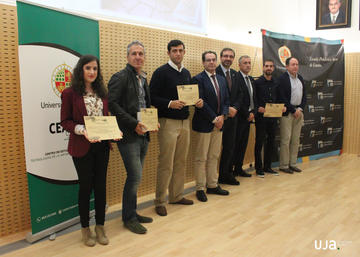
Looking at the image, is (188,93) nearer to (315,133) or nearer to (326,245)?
(326,245)

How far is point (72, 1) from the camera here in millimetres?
3453

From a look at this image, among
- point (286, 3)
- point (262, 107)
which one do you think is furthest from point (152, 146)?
point (286, 3)

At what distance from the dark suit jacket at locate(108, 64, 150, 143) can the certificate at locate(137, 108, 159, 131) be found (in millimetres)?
56

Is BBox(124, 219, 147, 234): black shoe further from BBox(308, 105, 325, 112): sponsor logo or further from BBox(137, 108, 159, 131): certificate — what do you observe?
BBox(308, 105, 325, 112): sponsor logo

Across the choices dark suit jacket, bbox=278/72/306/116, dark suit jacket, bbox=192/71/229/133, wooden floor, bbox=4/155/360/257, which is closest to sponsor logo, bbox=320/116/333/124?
dark suit jacket, bbox=278/72/306/116

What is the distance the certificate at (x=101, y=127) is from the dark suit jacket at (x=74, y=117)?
0.13m

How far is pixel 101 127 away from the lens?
2.48 m

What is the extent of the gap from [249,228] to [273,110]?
7.51ft

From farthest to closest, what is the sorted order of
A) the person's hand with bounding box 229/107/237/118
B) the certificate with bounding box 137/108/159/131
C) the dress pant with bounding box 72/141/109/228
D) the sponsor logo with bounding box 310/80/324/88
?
the sponsor logo with bounding box 310/80/324/88, the person's hand with bounding box 229/107/237/118, the certificate with bounding box 137/108/159/131, the dress pant with bounding box 72/141/109/228

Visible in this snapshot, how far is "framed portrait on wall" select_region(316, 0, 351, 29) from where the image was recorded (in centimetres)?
703

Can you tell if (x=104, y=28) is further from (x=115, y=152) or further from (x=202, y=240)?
(x=202, y=240)

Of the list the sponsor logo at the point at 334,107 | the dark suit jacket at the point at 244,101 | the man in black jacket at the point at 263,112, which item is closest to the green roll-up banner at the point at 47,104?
the dark suit jacket at the point at 244,101

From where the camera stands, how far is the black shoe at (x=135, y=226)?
9.68ft

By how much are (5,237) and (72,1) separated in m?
2.53
